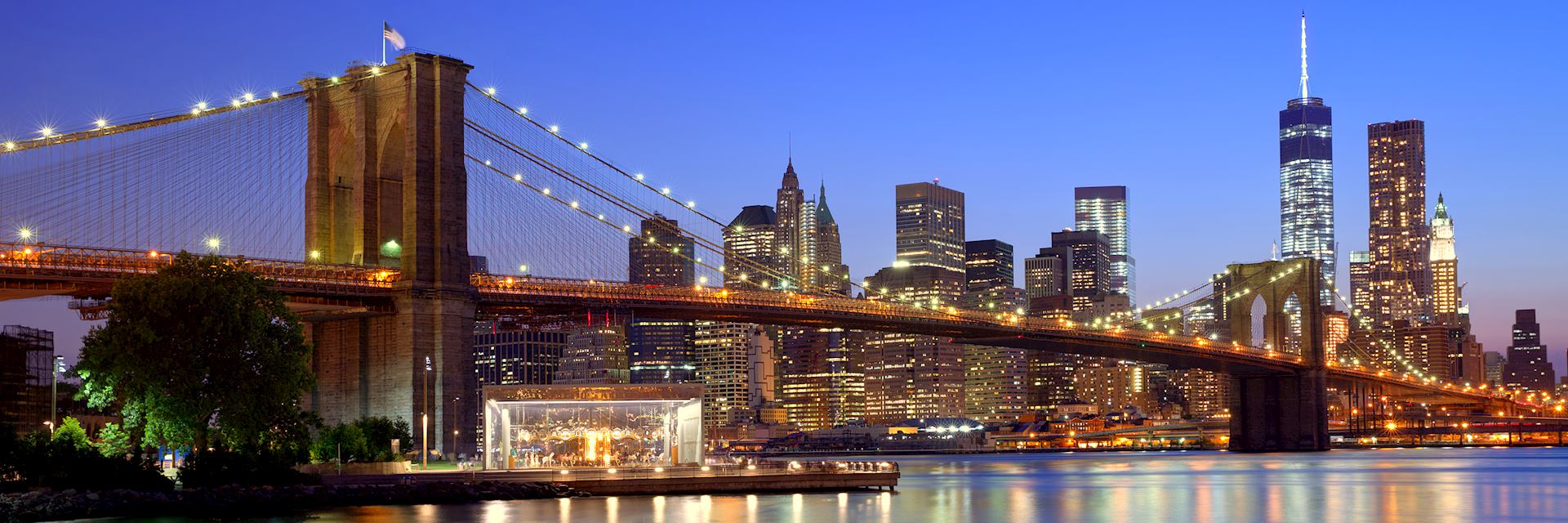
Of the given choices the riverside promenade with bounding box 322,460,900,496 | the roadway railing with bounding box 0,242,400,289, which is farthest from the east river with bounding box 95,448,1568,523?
the roadway railing with bounding box 0,242,400,289

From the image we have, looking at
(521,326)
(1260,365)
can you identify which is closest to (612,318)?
(521,326)

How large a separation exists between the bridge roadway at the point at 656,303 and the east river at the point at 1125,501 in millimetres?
8204

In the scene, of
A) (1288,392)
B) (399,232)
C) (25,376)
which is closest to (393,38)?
(399,232)

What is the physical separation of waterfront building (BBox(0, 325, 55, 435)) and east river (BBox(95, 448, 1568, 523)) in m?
44.0

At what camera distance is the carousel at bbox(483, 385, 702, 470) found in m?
57.9

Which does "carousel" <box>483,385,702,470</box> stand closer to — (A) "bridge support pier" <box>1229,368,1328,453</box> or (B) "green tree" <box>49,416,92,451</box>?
(B) "green tree" <box>49,416,92,451</box>

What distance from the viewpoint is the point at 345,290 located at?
62.0 meters

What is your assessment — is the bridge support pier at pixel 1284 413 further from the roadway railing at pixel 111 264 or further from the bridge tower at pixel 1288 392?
the roadway railing at pixel 111 264

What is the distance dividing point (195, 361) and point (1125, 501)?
33116 mm

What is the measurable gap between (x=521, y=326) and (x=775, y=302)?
12793mm

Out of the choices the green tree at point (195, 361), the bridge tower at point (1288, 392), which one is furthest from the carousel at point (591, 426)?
the bridge tower at point (1288, 392)

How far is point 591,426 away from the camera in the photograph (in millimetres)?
58750

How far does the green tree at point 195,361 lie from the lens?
50531 millimetres

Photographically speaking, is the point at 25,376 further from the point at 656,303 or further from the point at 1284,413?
the point at 1284,413
